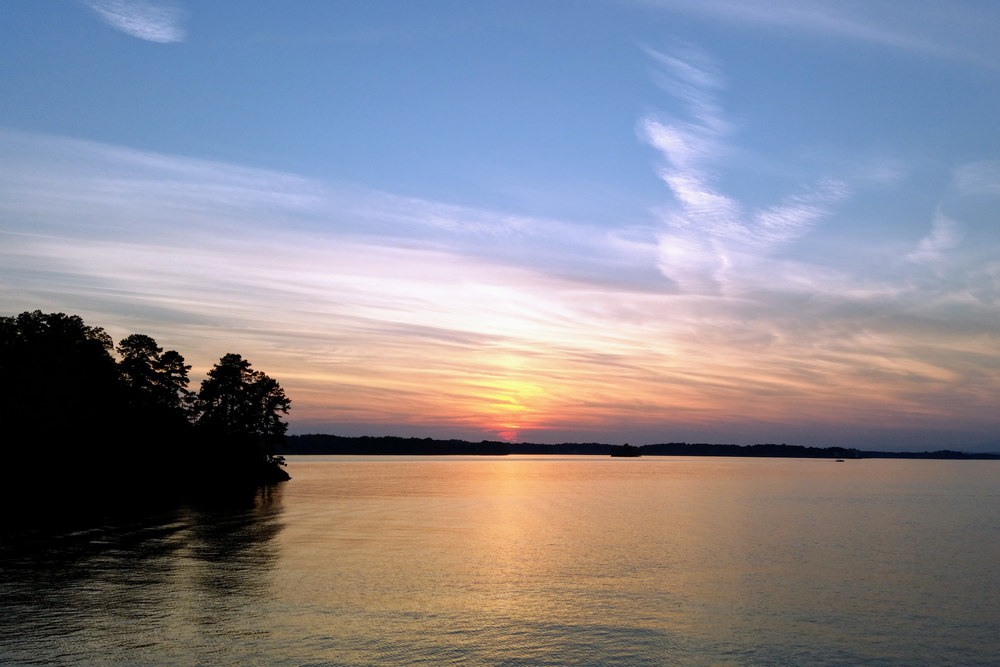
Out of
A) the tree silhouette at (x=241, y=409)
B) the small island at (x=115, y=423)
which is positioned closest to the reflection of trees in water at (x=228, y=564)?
the small island at (x=115, y=423)

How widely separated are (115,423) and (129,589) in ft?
240

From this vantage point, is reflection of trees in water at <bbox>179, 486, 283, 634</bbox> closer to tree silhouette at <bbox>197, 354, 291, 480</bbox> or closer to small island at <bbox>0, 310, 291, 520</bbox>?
small island at <bbox>0, 310, 291, 520</bbox>

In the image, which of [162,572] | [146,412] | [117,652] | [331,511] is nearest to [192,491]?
[146,412]

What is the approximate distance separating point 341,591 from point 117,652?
1329 centimetres

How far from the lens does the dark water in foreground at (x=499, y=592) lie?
27.6 m

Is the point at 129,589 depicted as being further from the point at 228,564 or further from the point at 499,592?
the point at 499,592

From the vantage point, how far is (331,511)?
3285 inches

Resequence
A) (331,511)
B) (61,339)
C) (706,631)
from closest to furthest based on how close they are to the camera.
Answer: (706,631) → (331,511) → (61,339)

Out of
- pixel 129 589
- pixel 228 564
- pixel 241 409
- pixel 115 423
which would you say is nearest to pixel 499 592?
pixel 228 564

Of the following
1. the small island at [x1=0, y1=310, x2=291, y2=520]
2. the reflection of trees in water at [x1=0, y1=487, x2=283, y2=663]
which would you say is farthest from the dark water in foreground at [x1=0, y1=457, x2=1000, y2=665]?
the small island at [x1=0, y1=310, x2=291, y2=520]

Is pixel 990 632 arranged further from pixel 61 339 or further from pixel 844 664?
pixel 61 339

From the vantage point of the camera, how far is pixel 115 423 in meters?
101

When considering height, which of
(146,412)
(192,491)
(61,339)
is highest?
(61,339)

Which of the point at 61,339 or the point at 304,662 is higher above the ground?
the point at 61,339
